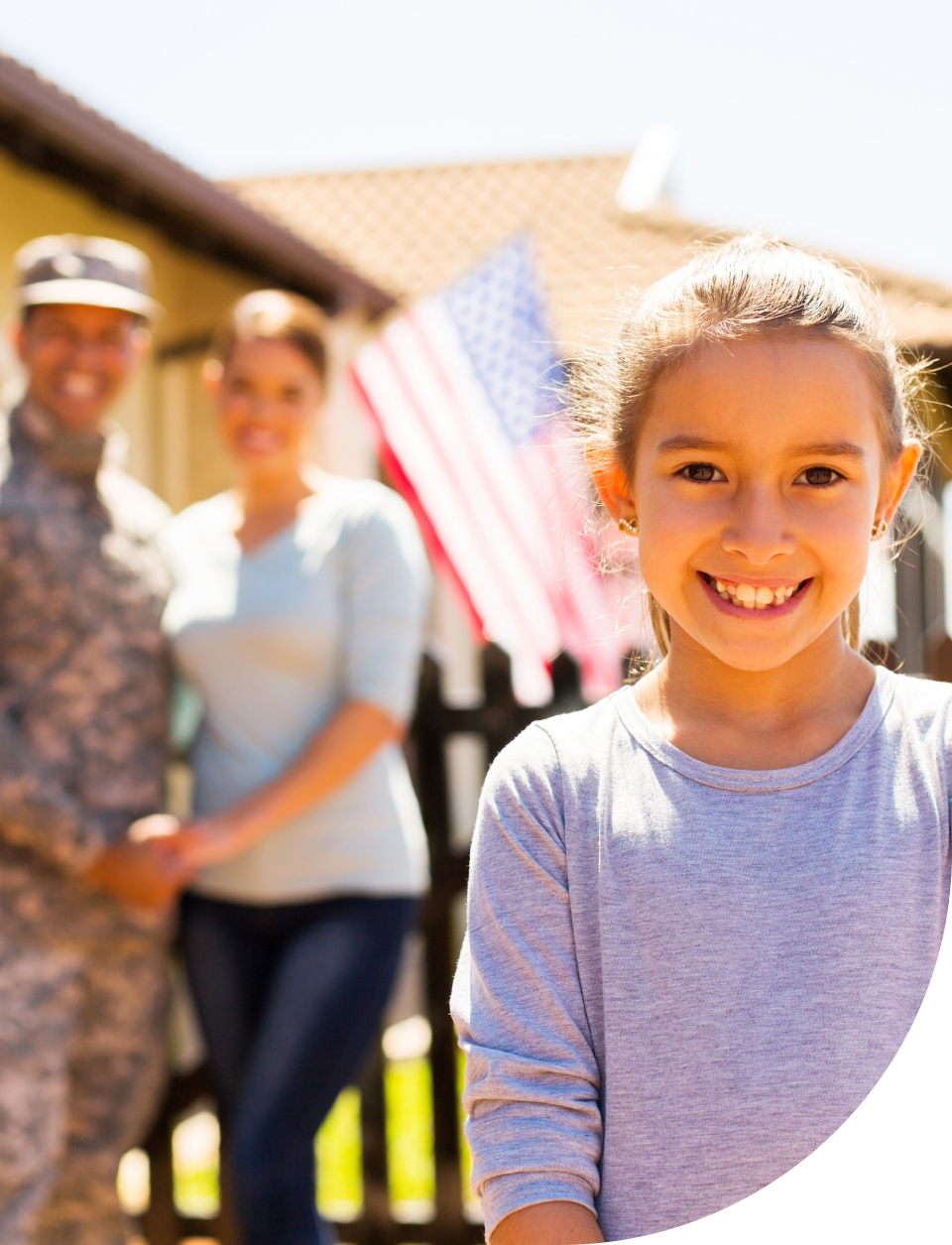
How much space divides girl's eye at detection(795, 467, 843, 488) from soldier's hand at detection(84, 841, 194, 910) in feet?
6.14

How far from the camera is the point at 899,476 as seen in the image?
134 cm

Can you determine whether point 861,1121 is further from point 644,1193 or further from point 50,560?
point 50,560

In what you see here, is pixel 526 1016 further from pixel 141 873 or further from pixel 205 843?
pixel 141 873

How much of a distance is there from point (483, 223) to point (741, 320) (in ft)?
32.9

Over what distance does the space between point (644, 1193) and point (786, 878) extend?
31 cm

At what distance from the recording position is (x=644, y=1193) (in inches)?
44.6

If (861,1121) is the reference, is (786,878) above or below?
above

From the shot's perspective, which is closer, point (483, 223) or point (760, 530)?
point (760, 530)

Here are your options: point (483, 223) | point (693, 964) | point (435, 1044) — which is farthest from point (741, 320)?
point (483, 223)

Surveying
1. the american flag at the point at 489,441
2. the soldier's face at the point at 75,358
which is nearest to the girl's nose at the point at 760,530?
the soldier's face at the point at 75,358

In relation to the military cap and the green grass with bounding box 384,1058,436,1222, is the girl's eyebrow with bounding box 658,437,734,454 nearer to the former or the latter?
the military cap

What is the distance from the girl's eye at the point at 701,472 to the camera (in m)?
1.23

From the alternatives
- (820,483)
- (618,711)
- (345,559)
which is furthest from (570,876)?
(345,559)

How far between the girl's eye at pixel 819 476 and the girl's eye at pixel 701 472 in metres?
0.08
